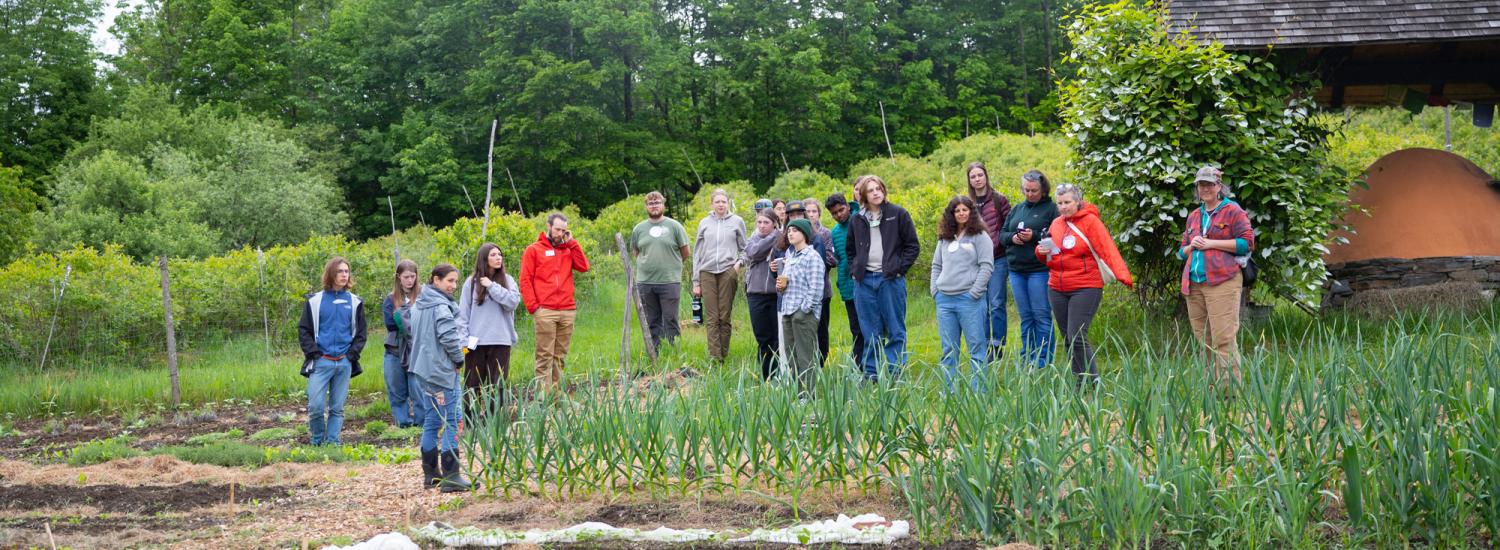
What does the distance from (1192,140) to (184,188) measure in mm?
27706

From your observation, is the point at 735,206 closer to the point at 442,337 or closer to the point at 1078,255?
the point at 1078,255

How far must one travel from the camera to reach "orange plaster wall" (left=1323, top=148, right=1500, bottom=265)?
11047 mm

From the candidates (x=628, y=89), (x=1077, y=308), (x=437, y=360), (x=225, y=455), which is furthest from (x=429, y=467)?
(x=628, y=89)

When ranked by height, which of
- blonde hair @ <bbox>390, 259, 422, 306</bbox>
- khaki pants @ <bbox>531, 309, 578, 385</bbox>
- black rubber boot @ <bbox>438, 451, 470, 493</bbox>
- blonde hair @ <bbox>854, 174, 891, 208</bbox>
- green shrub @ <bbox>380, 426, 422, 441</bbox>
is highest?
blonde hair @ <bbox>854, 174, 891, 208</bbox>

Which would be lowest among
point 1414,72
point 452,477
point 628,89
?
point 452,477

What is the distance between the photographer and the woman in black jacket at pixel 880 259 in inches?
331

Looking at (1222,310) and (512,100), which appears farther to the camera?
(512,100)

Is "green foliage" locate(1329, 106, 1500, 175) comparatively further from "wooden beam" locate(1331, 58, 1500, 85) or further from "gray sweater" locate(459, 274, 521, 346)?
"gray sweater" locate(459, 274, 521, 346)

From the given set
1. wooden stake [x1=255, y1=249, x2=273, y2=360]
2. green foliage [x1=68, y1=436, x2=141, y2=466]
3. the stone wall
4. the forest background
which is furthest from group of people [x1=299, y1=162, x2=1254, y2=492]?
the forest background

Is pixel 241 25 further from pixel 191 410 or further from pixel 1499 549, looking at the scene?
pixel 1499 549

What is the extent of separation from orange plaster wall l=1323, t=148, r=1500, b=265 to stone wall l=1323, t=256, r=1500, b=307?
192mm

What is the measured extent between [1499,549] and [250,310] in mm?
13437

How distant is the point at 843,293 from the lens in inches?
363

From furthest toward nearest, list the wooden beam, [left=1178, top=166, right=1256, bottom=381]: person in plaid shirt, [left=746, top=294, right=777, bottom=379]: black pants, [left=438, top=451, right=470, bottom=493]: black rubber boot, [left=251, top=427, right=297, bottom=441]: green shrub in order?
the wooden beam
[left=746, top=294, right=777, bottom=379]: black pants
[left=251, top=427, right=297, bottom=441]: green shrub
[left=1178, top=166, right=1256, bottom=381]: person in plaid shirt
[left=438, top=451, right=470, bottom=493]: black rubber boot
